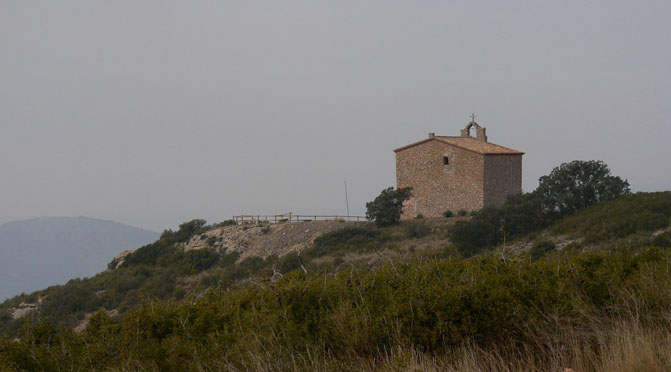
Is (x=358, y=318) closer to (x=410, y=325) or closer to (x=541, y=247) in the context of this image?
(x=410, y=325)

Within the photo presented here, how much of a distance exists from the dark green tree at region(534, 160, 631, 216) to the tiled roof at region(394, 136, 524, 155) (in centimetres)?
→ 503

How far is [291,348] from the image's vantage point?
666 cm

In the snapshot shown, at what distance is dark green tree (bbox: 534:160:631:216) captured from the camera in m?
26.5

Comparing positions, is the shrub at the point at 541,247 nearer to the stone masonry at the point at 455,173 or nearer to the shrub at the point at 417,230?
the shrub at the point at 417,230

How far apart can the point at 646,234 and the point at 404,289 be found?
17.2 metres

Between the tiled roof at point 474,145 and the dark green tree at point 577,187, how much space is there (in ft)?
16.5

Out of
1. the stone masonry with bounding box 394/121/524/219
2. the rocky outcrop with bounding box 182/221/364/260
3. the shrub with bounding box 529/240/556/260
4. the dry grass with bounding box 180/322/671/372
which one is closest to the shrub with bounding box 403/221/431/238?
the stone masonry with bounding box 394/121/524/219

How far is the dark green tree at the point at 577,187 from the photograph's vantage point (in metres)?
26.5

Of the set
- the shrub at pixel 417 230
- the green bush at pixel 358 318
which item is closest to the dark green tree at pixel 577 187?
the shrub at pixel 417 230

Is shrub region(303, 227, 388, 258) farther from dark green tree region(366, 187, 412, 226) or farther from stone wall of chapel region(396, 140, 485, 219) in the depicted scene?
stone wall of chapel region(396, 140, 485, 219)

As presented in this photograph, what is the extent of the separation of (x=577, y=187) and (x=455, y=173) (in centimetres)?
788

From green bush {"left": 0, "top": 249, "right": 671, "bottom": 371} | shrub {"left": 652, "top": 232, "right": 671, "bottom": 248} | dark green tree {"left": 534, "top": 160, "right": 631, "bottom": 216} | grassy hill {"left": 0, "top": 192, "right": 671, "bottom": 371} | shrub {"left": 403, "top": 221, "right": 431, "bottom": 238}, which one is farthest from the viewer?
shrub {"left": 403, "top": 221, "right": 431, "bottom": 238}

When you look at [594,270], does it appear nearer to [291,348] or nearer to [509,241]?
[291,348]

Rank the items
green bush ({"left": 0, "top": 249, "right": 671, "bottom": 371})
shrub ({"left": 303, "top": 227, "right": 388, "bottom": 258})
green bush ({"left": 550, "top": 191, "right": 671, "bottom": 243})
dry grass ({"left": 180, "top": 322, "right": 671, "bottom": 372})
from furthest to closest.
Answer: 1. shrub ({"left": 303, "top": 227, "right": 388, "bottom": 258})
2. green bush ({"left": 550, "top": 191, "right": 671, "bottom": 243})
3. green bush ({"left": 0, "top": 249, "right": 671, "bottom": 371})
4. dry grass ({"left": 180, "top": 322, "right": 671, "bottom": 372})
